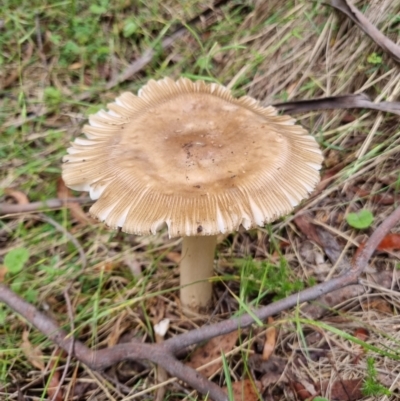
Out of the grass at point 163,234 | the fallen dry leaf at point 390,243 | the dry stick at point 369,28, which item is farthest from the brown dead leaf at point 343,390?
the dry stick at point 369,28

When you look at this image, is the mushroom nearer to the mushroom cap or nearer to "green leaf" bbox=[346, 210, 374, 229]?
the mushroom cap

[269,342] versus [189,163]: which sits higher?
[189,163]

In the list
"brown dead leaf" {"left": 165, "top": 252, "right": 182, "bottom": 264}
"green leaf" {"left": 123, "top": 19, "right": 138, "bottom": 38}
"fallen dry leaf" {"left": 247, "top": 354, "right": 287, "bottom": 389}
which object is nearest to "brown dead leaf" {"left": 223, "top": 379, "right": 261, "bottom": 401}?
"fallen dry leaf" {"left": 247, "top": 354, "right": 287, "bottom": 389}

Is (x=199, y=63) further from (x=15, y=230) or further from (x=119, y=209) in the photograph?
(x=119, y=209)

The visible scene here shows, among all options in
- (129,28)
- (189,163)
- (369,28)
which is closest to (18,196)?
(189,163)

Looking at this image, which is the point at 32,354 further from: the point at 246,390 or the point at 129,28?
the point at 129,28

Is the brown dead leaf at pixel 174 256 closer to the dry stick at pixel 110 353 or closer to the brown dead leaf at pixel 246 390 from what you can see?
the dry stick at pixel 110 353
